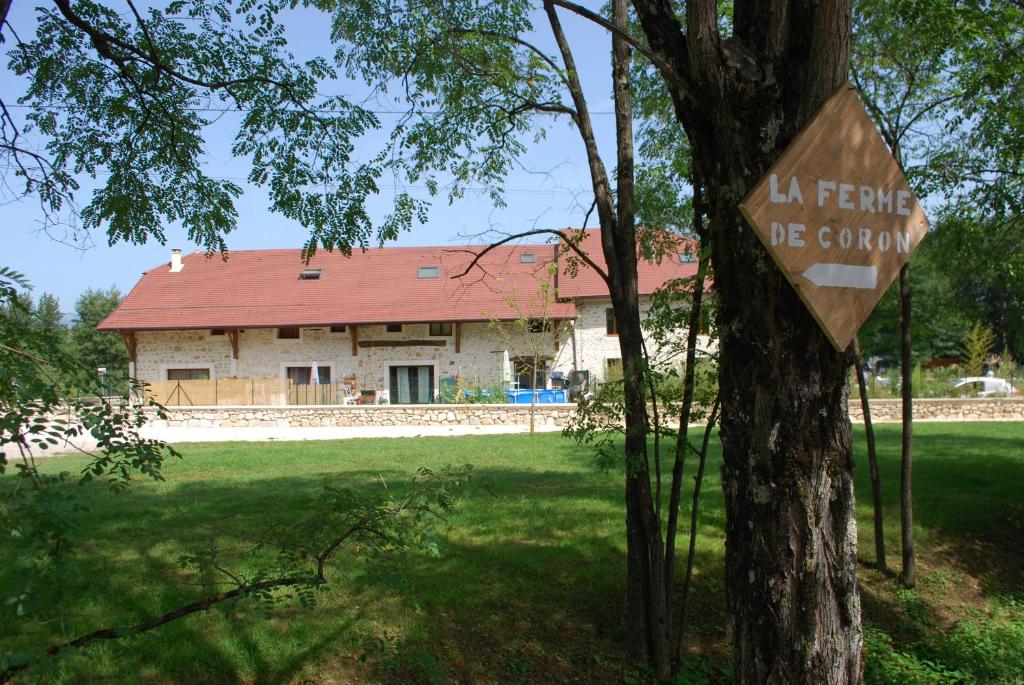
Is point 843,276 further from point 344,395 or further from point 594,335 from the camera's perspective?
point 594,335

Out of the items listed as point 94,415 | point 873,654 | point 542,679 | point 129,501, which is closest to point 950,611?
point 873,654

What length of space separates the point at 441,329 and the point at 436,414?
24.5ft

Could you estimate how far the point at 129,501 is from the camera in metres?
9.53

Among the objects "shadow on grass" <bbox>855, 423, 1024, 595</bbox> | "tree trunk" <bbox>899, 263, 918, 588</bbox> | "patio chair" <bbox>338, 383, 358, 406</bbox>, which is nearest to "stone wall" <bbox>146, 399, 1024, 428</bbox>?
"patio chair" <bbox>338, 383, 358, 406</bbox>

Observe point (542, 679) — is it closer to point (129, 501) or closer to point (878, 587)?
point (878, 587)

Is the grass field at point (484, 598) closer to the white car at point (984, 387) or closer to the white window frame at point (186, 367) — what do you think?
the white car at point (984, 387)

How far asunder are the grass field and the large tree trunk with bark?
1989 millimetres

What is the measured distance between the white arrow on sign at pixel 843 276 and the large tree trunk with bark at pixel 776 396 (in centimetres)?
11

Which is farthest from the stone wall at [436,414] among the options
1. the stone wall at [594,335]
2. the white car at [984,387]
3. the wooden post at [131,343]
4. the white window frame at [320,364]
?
the wooden post at [131,343]

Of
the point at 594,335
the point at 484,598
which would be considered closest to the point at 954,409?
the point at 594,335

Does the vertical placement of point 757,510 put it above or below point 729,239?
below

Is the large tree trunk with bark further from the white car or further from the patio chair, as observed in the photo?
the patio chair

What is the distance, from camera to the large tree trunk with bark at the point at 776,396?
7.79ft

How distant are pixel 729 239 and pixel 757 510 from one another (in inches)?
32.8
